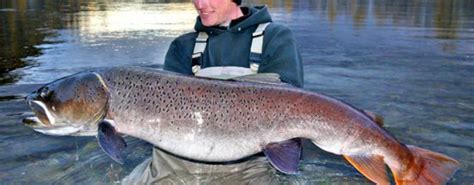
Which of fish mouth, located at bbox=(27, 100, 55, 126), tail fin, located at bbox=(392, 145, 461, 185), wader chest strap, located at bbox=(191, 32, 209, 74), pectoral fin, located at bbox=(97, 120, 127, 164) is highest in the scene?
wader chest strap, located at bbox=(191, 32, 209, 74)

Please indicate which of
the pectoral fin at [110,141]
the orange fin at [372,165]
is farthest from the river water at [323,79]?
the pectoral fin at [110,141]

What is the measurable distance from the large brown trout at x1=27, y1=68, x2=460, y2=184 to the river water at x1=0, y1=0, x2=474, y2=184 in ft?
4.81

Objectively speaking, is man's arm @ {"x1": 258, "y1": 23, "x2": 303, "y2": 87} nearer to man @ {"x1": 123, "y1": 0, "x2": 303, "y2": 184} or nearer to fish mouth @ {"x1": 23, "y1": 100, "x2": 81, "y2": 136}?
man @ {"x1": 123, "y1": 0, "x2": 303, "y2": 184}

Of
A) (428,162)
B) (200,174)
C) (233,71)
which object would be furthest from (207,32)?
(428,162)

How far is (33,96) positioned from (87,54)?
31.0 ft

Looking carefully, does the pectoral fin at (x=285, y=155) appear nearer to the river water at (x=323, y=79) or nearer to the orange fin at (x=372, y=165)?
the orange fin at (x=372, y=165)

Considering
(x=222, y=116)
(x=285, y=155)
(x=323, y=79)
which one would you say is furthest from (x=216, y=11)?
(x=323, y=79)

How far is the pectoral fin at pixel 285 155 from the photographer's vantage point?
10.7ft

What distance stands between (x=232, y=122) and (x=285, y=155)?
41 cm

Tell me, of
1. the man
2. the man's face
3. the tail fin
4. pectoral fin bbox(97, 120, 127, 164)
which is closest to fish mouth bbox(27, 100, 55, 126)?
pectoral fin bbox(97, 120, 127, 164)

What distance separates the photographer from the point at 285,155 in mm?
3262

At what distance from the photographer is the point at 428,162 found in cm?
327

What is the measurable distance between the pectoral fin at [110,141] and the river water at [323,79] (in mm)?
1734

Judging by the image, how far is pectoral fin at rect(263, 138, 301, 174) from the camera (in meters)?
3.25
